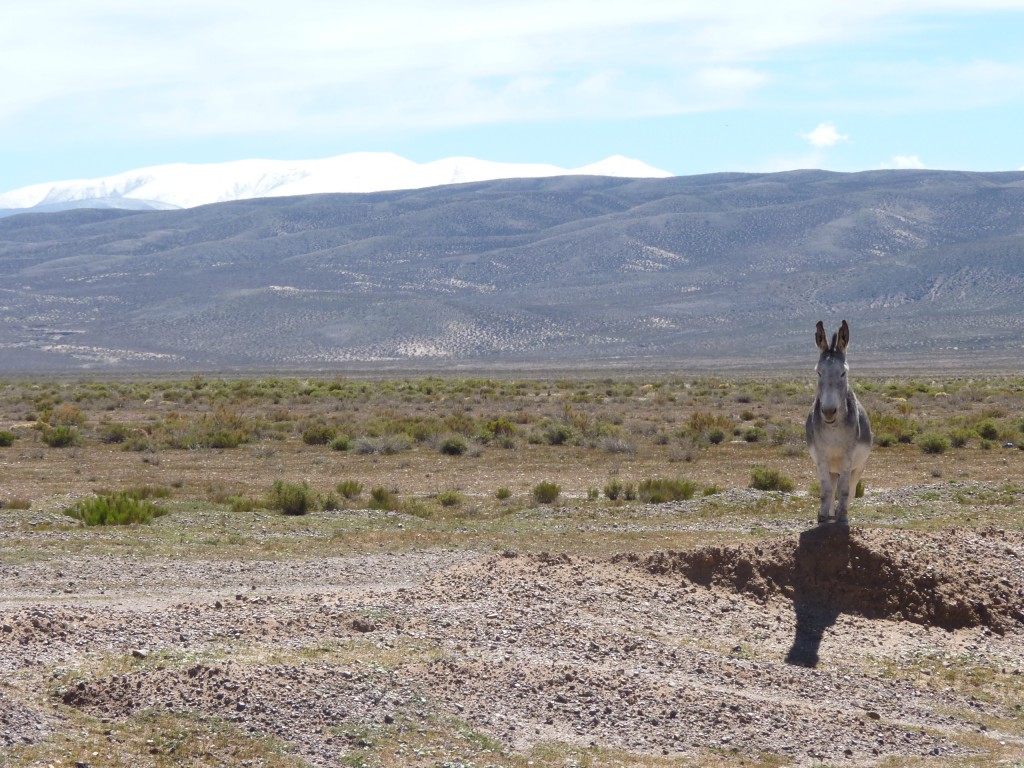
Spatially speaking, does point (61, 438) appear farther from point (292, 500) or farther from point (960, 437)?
point (960, 437)

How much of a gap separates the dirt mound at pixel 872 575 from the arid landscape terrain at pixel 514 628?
0.08 ft

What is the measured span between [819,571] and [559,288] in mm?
132797

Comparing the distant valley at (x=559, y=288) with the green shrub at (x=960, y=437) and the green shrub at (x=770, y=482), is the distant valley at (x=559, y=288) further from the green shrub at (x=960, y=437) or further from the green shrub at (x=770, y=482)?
the green shrub at (x=770, y=482)

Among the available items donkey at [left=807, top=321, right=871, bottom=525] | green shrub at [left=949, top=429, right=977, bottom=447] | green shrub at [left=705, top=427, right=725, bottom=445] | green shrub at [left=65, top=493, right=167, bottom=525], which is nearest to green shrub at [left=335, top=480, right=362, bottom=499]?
green shrub at [left=65, top=493, right=167, bottom=525]

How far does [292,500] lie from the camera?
65.3 feet

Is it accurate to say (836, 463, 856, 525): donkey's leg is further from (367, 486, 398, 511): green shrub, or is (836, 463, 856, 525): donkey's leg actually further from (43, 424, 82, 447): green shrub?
(43, 424, 82, 447): green shrub

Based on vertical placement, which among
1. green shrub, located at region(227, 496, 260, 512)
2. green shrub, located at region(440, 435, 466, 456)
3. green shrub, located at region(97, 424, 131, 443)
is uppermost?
green shrub, located at region(227, 496, 260, 512)

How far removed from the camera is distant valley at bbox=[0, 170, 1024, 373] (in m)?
110

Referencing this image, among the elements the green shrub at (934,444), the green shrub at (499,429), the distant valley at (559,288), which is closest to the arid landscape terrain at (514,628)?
the green shrub at (934,444)

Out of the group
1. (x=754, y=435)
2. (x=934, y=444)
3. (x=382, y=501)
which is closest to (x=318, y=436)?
(x=754, y=435)

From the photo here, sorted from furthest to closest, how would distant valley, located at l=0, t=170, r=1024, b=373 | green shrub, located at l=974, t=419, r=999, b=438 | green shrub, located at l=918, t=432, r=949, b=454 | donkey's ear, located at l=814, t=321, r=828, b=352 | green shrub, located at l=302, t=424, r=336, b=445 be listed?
distant valley, located at l=0, t=170, r=1024, b=373, green shrub, located at l=302, t=424, r=336, b=445, green shrub, located at l=974, t=419, r=999, b=438, green shrub, located at l=918, t=432, r=949, b=454, donkey's ear, located at l=814, t=321, r=828, b=352

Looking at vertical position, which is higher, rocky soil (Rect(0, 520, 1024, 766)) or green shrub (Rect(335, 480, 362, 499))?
rocky soil (Rect(0, 520, 1024, 766))

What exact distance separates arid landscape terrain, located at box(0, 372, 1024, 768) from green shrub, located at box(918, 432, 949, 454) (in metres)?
6.94

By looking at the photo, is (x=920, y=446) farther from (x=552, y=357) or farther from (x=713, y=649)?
(x=552, y=357)
